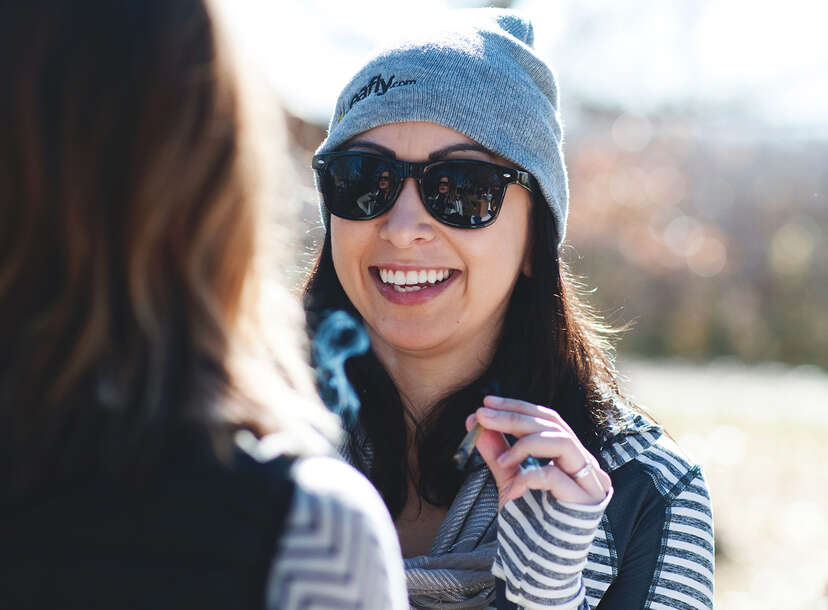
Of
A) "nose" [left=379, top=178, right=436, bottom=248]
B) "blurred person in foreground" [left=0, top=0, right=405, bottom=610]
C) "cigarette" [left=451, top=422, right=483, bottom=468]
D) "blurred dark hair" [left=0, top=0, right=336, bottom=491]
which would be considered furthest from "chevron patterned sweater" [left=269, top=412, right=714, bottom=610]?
"blurred dark hair" [left=0, top=0, right=336, bottom=491]

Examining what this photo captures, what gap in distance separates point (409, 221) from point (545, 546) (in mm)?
891

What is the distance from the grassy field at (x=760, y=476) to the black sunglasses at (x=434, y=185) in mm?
1390

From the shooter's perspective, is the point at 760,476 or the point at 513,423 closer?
the point at 513,423

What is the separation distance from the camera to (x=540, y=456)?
1720 mm

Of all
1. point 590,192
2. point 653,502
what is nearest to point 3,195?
point 653,502

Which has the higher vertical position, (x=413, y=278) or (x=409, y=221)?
(x=409, y=221)

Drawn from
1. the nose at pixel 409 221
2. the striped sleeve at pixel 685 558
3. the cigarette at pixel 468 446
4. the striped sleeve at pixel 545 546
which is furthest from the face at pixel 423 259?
the striped sleeve at pixel 685 558

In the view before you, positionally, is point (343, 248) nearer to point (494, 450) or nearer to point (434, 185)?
point (434, 185)

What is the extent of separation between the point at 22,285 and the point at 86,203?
0.13 metres

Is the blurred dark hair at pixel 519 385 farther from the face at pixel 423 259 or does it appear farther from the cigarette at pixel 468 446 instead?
the cigarette at pixel 468 446

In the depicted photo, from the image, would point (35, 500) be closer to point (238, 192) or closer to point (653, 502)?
point (238, 192)

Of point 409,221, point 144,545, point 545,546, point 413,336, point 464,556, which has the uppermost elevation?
point 409,221

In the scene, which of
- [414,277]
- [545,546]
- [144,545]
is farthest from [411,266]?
[144,545]

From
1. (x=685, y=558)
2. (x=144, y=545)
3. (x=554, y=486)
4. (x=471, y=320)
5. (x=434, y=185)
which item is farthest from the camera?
(x=471, y=320)
